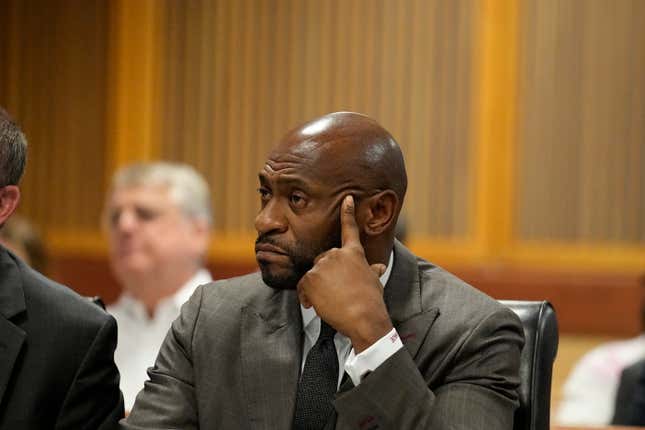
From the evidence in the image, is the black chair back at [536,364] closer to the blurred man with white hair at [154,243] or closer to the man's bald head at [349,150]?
the man's bald head at [349,150]

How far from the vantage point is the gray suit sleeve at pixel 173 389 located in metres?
2.23

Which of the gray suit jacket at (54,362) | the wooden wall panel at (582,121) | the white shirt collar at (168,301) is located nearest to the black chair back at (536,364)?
the gray suit jacket at (54,362)

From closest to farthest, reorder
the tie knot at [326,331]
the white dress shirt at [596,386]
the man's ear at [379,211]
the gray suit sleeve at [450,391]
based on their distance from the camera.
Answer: the gray suit sleeve at [450,391] < the man's ear at [379,211] < the tie knot at [326,331] < the white dress shirt at [596,386]

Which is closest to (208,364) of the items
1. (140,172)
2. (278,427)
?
(278,427)

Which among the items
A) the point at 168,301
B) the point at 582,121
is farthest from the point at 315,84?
the point at 168,301

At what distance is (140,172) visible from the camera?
14.9 feet

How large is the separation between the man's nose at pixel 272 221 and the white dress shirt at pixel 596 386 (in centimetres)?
244

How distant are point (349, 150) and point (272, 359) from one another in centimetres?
45

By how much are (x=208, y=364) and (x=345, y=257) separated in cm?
38

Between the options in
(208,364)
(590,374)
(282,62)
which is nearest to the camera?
(208,364)

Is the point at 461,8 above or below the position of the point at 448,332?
above

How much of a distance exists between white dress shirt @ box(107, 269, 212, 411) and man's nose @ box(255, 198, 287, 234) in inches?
78.6

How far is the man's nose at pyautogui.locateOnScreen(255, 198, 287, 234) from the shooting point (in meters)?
2.13

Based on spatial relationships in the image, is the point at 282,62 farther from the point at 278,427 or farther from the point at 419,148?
the point at 278,427
